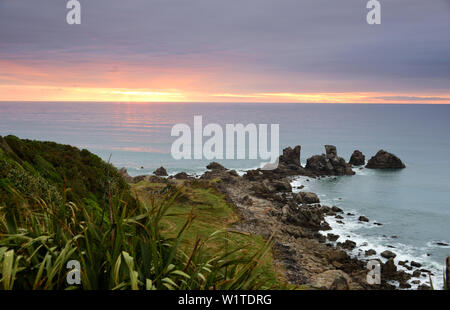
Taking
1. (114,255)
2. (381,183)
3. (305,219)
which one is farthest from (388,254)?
(381,183)

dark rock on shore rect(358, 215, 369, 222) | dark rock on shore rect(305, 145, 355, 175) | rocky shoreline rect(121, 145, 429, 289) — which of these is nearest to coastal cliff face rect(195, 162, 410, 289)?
rocky shoreline rect(121, 145, 429, 289)

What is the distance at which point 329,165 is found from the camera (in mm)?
64562

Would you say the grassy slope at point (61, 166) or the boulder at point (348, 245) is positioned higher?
the grassy slope at point (61, 166)

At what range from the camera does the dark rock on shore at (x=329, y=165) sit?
64331 millimetres

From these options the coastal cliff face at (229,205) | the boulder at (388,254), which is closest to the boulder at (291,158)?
the coastal cliff face at (229,205)

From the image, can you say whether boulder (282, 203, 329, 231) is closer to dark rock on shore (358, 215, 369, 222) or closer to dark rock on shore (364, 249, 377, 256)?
dark rock on shore (364, 249, 377, 256)

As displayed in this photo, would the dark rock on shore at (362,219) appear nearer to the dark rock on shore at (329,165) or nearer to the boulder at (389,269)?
the boulder at (389,269)

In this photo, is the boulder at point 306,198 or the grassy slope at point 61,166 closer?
the grassy slope at point 61,166

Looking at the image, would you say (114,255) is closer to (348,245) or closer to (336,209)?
(348,245)

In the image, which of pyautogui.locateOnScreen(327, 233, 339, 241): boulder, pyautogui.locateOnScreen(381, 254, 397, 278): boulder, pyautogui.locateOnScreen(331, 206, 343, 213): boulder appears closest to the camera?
pyautogui.locateOnScreen(381, 254, 397, 278): boulder

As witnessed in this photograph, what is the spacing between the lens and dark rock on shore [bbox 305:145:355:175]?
64.3 meters

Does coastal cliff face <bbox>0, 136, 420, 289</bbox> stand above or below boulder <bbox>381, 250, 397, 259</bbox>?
above

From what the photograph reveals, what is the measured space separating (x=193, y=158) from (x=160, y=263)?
83202 millimetres

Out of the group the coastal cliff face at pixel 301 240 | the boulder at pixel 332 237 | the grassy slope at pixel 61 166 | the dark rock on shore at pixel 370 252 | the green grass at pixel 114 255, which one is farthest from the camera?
the boulder at pixel 332 237
